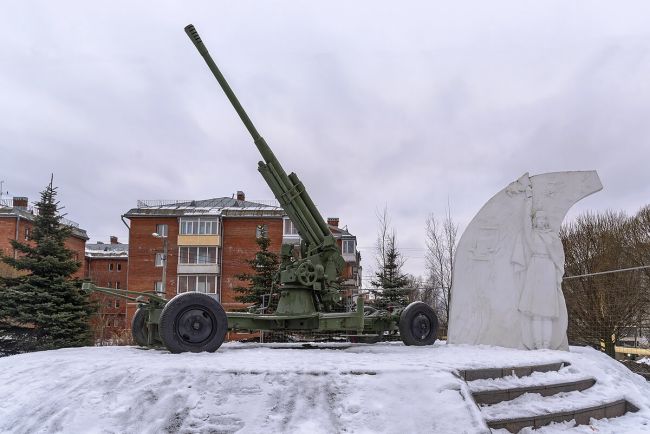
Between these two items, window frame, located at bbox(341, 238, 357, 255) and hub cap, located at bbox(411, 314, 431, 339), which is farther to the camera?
window frame, located at bbox(341, 238, 357, 255)

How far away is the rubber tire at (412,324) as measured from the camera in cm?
953

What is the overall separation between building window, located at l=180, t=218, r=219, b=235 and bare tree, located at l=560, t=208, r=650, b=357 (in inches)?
831

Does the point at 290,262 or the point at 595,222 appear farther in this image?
the point at 595,222

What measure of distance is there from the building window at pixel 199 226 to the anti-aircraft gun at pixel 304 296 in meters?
26.3

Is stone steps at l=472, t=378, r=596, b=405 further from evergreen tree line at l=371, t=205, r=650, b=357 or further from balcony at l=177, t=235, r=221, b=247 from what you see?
balcony at l=177, t=235, r=221, b=247

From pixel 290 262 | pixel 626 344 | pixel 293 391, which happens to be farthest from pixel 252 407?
pixel 626 344

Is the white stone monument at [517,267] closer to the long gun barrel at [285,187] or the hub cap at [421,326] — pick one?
the hub cap at [421,326]

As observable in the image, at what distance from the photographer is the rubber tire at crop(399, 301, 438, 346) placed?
31.3 feet

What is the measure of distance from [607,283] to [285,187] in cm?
1686

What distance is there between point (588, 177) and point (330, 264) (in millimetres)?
4804

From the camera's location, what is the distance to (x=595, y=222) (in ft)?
82.6

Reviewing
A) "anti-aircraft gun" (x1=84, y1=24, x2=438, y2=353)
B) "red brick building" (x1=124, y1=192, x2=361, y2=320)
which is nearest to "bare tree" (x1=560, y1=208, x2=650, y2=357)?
"anti-aircraft gun" (x1=84, y1=24, x2=438, y2=353)

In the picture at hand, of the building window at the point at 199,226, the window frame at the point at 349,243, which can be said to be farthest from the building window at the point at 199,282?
the window frame at the point at 349,243

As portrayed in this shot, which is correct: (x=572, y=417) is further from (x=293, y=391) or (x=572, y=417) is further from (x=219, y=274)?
(x=219, y=274)
